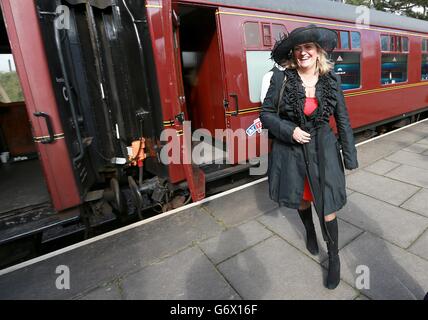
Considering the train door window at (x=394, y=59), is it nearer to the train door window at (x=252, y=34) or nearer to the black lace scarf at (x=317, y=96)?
the train door window at (x=252, y=34)

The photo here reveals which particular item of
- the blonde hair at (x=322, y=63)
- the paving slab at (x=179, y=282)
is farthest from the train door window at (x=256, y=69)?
the paving slab at (x=179, y=282)

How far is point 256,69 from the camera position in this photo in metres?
4.12

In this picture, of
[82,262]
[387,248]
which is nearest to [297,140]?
[387,248]

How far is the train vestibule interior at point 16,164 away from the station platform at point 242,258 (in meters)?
0.89

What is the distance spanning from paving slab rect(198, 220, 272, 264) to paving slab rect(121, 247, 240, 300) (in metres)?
0.12

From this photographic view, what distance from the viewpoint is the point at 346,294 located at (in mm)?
2061

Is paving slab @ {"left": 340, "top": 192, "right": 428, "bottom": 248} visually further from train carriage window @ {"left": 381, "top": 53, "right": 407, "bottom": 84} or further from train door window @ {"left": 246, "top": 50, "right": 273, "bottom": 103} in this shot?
train carriage window @ {"left": 381, "top": 53, "right": 407, "bottom": 84}

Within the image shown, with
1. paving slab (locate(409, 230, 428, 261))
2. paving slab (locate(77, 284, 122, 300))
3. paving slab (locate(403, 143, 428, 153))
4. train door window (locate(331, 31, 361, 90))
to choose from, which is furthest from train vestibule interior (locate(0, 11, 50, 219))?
paving slab (locate(403, 143, 428, 153))

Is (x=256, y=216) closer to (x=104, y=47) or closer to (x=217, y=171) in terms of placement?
(x=217, y=171)

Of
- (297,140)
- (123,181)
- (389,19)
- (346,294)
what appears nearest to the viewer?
(297,140)

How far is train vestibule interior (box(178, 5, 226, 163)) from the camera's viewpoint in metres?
4.55

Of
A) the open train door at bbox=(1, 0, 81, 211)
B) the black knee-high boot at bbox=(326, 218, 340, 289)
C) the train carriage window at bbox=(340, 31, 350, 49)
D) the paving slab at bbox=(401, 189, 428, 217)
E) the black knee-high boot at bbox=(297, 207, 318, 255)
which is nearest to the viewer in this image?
the black knee-high boot at bbox=(326, 218, 340, 289)

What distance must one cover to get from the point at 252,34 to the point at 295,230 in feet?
9.27

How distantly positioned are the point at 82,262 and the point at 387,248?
2.89 metres
